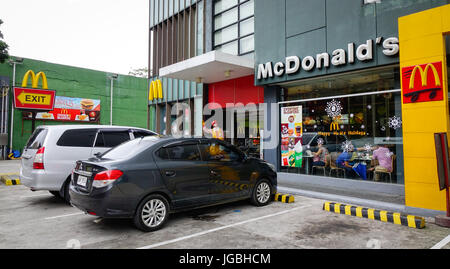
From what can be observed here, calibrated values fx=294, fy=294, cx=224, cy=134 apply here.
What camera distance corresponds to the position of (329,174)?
968 centimetres

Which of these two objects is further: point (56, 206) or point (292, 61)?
point (292, 61)

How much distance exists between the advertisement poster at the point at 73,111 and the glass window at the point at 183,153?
22232mm

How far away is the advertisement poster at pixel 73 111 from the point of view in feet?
78.8

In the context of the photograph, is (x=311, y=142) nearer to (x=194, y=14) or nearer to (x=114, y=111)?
(x=194, y=14)

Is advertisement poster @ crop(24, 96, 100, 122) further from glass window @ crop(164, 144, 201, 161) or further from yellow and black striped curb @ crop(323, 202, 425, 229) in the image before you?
yellow and black striped curb @ crop(323, 202, 425, 229)

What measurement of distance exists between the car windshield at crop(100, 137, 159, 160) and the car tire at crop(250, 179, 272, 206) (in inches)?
104

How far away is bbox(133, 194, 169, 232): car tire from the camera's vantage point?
4938 mm

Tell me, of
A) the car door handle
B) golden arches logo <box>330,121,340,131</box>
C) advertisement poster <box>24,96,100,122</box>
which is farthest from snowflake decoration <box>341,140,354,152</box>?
advertisement poster <box>24,96,100,122</box>

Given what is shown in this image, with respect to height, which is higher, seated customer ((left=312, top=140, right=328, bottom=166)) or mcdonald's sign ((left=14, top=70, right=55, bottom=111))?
mcdonald's sign ((left=14, top=70, right=55, bottom=111))

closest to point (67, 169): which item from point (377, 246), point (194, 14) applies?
point (377, 246)

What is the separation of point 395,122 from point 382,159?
1.12 meters

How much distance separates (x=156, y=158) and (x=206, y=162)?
3.53ft
